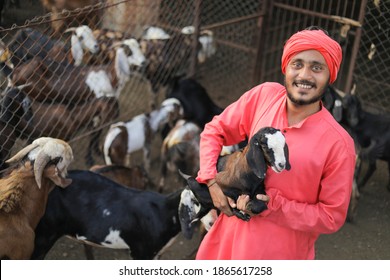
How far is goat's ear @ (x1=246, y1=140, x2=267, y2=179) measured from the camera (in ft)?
7.66

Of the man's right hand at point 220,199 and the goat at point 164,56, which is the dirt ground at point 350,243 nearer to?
the man's right hand at point 220,199

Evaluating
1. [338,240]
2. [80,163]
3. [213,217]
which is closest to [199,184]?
[213,217]

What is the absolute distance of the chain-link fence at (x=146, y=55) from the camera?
16.0 ft

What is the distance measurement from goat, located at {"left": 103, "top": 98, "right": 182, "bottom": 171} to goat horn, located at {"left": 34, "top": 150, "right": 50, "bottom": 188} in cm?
159

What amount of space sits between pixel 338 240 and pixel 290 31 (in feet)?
12.9

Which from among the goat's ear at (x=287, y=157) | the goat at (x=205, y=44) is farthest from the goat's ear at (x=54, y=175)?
the goat at (x=205, y=44)

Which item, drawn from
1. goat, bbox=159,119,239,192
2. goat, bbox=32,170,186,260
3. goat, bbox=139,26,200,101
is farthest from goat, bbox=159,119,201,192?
goat, bbox=139,26,200,101

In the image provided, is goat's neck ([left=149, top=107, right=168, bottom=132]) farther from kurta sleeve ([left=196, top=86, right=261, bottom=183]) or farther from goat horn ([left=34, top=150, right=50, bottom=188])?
kurta sleeve ([left=196, top=86, right=261, bottom=183])

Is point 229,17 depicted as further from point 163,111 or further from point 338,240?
point 338,240

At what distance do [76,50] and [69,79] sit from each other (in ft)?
2.05

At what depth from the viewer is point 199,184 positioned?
2.73 meters

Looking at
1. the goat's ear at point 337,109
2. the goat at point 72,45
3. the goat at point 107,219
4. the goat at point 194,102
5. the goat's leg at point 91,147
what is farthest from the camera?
the goat at point 194,102

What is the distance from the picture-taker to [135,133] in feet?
17.2

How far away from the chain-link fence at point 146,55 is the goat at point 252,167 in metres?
2.01
